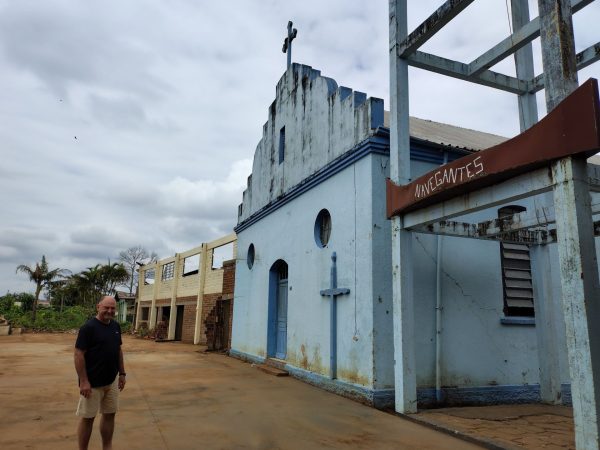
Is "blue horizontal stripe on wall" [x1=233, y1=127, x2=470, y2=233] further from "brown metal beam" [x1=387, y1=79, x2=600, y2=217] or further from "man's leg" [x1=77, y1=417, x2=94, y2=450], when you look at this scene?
"man's leg" [x1=77, y1=417, x2=94, y2=450]

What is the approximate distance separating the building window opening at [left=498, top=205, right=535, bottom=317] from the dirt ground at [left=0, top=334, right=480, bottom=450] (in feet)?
11.4

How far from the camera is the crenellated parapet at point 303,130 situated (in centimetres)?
830

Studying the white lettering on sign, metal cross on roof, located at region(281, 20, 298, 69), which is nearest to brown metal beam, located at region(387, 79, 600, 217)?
the white lettering on sign

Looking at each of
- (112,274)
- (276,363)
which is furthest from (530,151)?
(112,274)

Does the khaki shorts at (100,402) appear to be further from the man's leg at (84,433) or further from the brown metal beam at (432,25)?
the brown metal beam at (432,25)

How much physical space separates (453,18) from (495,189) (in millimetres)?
2639

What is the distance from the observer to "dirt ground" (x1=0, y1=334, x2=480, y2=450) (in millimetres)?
4930

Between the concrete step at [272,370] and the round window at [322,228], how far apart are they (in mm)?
2895

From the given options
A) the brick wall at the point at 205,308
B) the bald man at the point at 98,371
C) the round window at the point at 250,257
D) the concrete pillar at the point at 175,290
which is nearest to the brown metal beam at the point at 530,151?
the bald man at the point at 98,371

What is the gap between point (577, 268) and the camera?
4035 millimetres

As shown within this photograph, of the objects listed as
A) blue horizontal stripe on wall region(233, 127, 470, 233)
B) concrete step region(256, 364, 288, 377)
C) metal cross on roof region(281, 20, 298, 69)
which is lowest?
concrete step region(256, 364, 288, 377)

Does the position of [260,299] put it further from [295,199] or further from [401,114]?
[401,114]

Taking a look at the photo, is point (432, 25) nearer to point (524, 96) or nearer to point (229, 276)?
point (524, 96)

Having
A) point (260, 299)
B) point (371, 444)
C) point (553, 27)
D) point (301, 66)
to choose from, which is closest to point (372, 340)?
point (371, 444)
